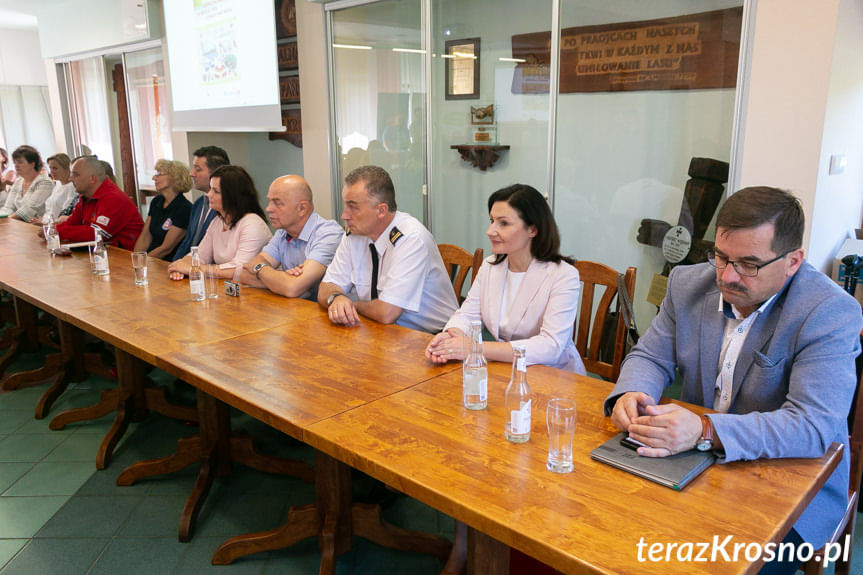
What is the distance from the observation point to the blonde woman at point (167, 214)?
4047 mm

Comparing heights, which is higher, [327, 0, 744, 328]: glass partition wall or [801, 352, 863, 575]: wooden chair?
[327, 0, 744, 328]: glass partition wall

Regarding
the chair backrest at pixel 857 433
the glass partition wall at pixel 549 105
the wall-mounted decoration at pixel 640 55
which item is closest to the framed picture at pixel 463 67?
the glass partition wall at pixel 549 105

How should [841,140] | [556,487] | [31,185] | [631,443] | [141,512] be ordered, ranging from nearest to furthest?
[556,487] < [631,443] < [141,512] < [841,140] < [31,185]

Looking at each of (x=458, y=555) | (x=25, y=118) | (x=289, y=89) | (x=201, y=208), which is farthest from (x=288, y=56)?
(x=25, y=118)

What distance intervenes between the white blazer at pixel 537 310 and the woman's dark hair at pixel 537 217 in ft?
0.12

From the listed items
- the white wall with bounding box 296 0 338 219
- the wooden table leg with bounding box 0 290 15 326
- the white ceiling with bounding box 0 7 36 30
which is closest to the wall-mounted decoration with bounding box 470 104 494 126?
the white wall with bounding box 296 0 338 219

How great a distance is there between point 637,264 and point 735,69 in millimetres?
1226

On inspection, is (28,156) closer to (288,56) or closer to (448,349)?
(288,56)

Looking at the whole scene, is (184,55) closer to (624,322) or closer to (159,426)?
(159,426)

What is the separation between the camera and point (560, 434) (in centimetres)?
126

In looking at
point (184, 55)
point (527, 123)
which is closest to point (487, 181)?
point (527, 123)

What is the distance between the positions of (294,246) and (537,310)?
1.49 m

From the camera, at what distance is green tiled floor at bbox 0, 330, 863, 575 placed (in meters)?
2.04

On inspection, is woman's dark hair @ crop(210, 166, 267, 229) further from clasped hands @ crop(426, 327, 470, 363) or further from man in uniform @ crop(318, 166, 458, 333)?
clasped hands @ crop(426, 327, 470, 363)
